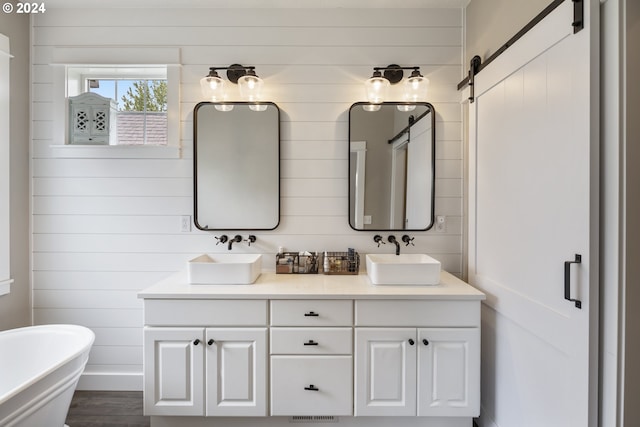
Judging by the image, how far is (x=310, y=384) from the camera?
1.73 m

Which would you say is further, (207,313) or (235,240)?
(235,240)

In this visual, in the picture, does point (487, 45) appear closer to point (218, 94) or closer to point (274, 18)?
point (274, 18)

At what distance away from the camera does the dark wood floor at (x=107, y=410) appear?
197 cm

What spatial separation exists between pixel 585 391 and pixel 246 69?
2422 millimetres

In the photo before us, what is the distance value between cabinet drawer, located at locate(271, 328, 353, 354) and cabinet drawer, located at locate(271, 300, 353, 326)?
4cm

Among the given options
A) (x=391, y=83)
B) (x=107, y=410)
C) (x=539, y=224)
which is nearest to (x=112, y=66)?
(x=391, y=83)

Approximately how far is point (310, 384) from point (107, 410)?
1411mm

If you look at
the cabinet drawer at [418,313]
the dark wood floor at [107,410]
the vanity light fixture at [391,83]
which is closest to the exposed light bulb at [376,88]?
the vanity light fixture at [391,83]

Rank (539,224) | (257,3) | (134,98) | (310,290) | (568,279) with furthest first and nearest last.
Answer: (134,98) < (257,3) < (310,290) < (539,224) < (568,279)

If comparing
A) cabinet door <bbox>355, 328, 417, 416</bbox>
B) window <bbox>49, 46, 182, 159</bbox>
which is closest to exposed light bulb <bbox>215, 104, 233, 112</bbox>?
window <bbox>49, 46, 182, 159</bbox>

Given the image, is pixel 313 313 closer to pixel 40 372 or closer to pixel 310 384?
pixel 310 384

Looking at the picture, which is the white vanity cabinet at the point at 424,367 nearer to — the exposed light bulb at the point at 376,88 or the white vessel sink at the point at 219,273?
the white vessel sink at the point at 219,273

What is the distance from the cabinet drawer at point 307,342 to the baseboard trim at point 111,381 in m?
1.27

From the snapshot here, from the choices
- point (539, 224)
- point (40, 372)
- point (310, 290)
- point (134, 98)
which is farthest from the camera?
point (134, 98)
